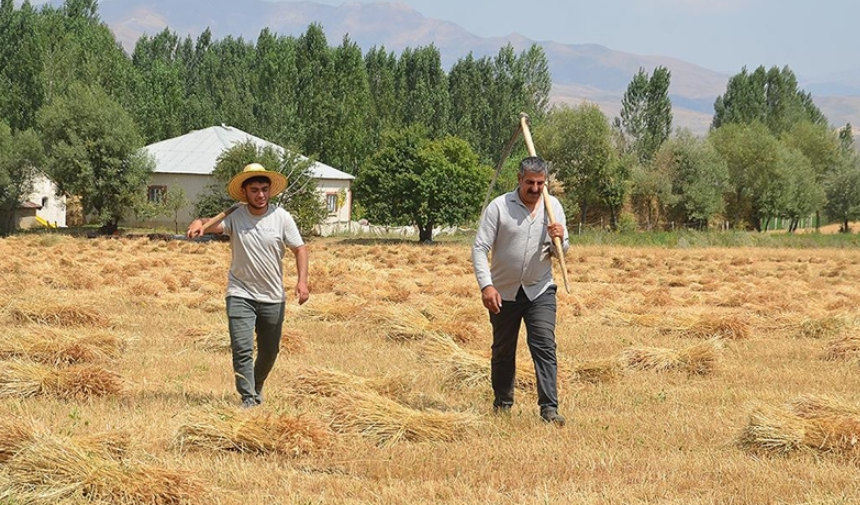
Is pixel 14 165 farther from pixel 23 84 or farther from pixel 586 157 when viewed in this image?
pixel 586 157

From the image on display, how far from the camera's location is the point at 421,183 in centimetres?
4809

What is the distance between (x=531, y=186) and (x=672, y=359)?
3.68 meters

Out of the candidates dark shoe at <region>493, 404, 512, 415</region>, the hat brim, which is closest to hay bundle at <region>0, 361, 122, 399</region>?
the hat brim

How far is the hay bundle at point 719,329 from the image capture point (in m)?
13.3

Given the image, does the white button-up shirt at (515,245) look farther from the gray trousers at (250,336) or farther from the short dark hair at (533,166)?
the gray trousers at (250,336)

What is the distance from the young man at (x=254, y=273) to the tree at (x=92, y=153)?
42217 mm

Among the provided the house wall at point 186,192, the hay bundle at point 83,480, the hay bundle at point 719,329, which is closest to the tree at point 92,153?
the house wall at point 186,192

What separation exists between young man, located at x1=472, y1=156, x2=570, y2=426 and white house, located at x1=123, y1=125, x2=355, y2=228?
43.0 meters

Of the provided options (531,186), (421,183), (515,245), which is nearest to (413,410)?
(515,245)

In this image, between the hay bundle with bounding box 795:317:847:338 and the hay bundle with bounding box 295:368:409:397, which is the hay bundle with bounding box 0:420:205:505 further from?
the hay bundle with bounding box 795:317:847:338

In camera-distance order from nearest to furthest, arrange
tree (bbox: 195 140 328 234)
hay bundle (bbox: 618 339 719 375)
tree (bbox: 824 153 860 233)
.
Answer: hay bundle (bbox: 618 339 719 375) → tree (bbox: 195 140 328 234) → tree (bbox: 824 153 860 233)

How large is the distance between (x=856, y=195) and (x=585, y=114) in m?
24.5

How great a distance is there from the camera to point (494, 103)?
68938 mm

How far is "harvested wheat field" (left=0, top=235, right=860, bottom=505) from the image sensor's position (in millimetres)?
5688
